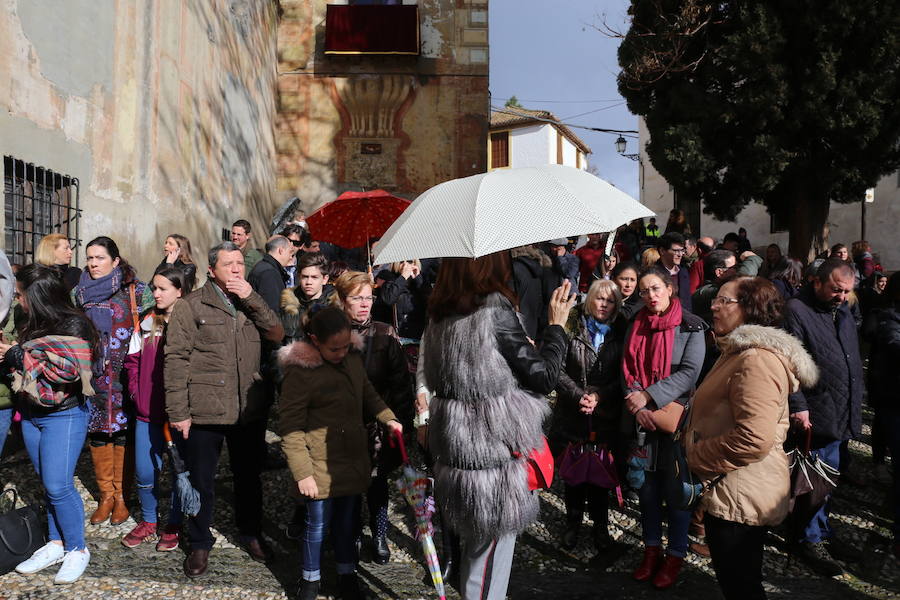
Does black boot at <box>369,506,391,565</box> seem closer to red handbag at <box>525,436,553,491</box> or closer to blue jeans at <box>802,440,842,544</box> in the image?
red handbag at <box>525,436,553,491</box>

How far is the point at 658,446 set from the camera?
4.16 metres

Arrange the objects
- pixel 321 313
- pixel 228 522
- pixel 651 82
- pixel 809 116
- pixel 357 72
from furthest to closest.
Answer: pixel 357 72 → pixel 651 82 → pixel 809 116 → pixel 228 522 → pixel 321 313

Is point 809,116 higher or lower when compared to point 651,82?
lower

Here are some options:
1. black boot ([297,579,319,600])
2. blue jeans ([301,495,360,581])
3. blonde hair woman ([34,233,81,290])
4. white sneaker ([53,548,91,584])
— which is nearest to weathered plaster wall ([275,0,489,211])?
blonde hair woman ([34,233,81,290])

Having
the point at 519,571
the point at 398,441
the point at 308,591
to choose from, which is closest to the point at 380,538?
the point at 308,591

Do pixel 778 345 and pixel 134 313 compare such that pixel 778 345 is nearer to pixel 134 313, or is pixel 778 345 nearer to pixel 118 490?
pixel 134 313

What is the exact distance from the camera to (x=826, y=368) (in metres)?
4.51

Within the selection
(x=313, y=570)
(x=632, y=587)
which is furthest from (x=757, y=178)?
(x=313, y=570)

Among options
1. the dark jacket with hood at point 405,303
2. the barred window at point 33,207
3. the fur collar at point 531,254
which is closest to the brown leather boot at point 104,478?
the dark jacket with hood at point 405,303

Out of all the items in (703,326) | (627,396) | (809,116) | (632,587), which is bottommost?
(632,587)

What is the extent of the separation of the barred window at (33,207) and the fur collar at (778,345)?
619 centimetres

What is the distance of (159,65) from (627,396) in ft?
25.2

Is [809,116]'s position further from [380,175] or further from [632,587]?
[632,587]

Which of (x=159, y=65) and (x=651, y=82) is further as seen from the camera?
(x=651, y=82)
